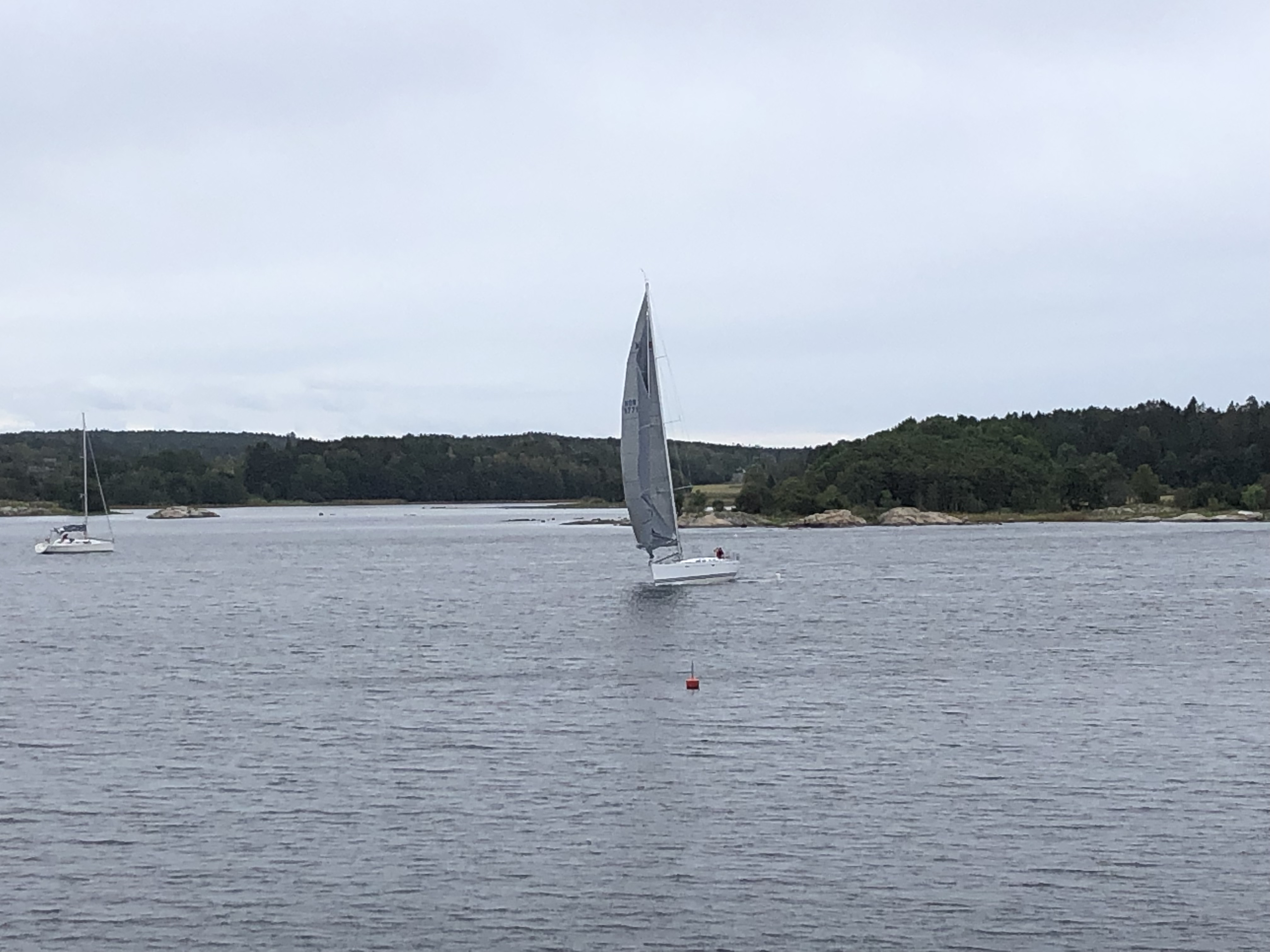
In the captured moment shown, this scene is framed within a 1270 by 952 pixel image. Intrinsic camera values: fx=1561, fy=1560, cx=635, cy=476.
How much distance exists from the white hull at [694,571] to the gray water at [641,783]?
541 inches

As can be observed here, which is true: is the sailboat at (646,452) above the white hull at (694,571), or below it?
above

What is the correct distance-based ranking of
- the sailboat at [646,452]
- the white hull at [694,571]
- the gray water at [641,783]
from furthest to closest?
the white hull at [694,571] → the sailboat at [646,452] → the gray water at [641,783]

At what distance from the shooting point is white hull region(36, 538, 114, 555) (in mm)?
143375

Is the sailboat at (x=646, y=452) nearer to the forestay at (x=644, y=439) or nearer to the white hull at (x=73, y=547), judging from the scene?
the forestay at (x=644, y=439)

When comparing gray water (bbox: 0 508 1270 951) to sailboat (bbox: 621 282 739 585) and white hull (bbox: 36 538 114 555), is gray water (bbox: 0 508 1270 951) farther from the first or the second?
white hull (bbox: 36 538 114 555)

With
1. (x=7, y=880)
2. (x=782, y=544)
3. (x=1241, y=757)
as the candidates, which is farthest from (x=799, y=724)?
(x=782, y=544)

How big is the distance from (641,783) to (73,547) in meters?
125

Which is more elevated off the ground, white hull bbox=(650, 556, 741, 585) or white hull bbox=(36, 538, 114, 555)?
white hull bbox=(36, 538, 114, 555)

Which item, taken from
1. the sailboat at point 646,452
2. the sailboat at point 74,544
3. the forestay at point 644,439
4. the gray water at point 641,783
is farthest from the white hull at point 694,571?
the sailboat at point 74,544

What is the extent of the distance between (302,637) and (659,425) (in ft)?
73.1

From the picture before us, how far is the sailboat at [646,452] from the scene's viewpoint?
75375 millimetres

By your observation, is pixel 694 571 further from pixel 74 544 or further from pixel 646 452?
pixel 74 544

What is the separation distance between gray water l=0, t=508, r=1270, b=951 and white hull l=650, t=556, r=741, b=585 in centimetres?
1374

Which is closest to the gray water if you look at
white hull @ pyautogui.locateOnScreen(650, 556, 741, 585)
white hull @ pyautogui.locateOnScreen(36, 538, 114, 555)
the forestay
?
the forestay
